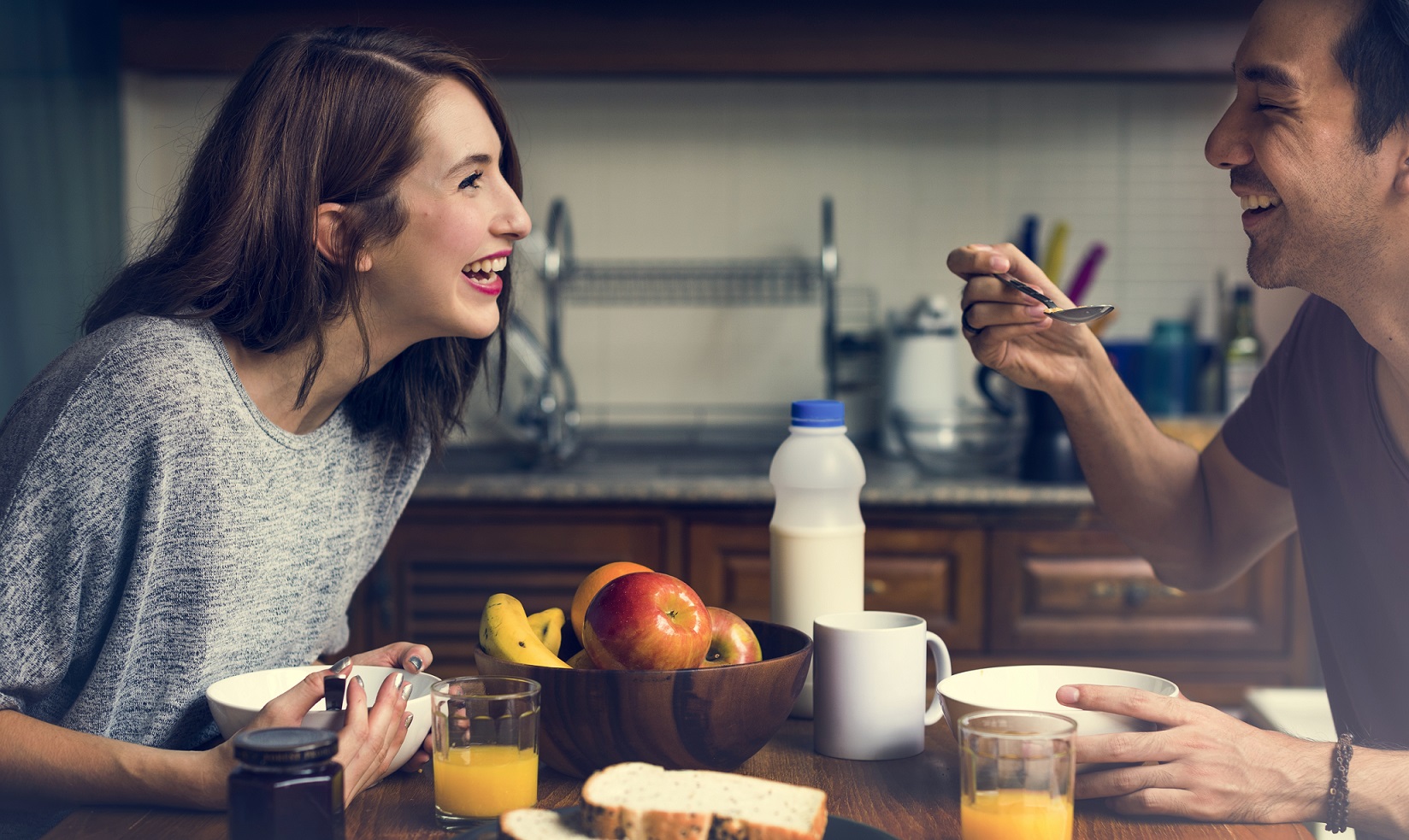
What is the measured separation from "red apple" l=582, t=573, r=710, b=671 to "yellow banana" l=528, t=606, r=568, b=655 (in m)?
0.10

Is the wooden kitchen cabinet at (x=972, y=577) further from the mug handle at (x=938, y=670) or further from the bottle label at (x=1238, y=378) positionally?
the mug handle at (x=938, y=670)

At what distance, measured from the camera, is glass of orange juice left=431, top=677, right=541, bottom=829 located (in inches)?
32.2

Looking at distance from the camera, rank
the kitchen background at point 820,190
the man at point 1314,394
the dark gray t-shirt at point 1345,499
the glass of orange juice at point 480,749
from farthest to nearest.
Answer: the kitchen background at point 820,190
the dark gray t-shirt at point 1345,499
the man at point 1314,394
the glass of orange juice at point 480,749

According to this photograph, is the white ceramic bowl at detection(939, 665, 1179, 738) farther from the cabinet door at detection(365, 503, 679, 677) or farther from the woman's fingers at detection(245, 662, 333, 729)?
the cabinet door at detection(365, 503, 679, 677)

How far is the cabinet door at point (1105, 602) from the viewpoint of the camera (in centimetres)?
226

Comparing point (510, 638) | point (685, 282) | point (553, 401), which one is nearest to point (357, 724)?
point (510, 638)

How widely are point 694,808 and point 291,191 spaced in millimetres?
774

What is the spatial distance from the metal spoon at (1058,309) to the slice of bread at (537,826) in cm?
78

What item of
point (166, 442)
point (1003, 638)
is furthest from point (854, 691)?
point (1003, 638)

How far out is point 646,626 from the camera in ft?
2.85

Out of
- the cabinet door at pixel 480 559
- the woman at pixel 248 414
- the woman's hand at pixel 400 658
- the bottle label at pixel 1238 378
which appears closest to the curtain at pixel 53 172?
the cabinet door at pixel 480 559

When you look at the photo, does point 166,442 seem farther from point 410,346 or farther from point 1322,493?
point 1322,493

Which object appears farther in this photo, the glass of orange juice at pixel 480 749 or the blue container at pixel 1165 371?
the blue container at pixel 1165 371

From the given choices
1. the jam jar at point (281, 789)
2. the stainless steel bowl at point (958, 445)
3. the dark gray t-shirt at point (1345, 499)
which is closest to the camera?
the jam jar at point (281, 789)
